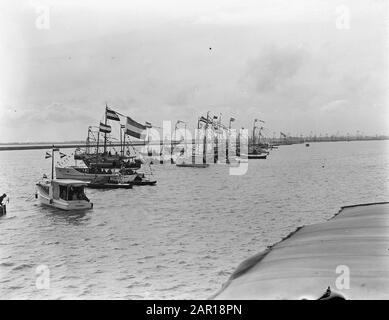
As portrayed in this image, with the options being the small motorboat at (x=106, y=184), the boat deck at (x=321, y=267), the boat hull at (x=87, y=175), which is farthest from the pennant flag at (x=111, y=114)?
the boat deck at (x=321, y=267)

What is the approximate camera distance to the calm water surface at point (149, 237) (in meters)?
21.1

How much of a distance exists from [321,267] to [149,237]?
1631cm

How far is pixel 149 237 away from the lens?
31.2 m

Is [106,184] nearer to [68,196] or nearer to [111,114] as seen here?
[111,114]

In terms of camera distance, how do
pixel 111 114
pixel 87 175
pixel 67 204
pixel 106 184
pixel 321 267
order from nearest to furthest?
pixel 321 267, pixel 67 204, pixel 106 184, pixel 111 114, pixel 87 175

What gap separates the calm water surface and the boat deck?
2.63 meters

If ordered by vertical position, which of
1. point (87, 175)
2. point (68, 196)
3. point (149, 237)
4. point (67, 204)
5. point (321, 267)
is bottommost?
point (149, 237)

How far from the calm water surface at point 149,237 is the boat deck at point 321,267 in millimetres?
2633

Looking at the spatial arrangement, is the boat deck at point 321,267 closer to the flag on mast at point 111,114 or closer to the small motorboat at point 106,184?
the small motorboat at point 106,184

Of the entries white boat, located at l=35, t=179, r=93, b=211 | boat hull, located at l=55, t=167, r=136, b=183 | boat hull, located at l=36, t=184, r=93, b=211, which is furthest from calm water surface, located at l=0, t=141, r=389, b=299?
boat hull, located at l=55, t=167, r=136, b=183

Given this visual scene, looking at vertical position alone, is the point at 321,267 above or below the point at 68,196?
below

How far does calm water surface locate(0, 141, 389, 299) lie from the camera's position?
69.3ft

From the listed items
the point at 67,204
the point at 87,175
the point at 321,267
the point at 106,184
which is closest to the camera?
the point at 321,267

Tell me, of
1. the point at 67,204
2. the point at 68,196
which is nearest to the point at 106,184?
the point at 68,196
